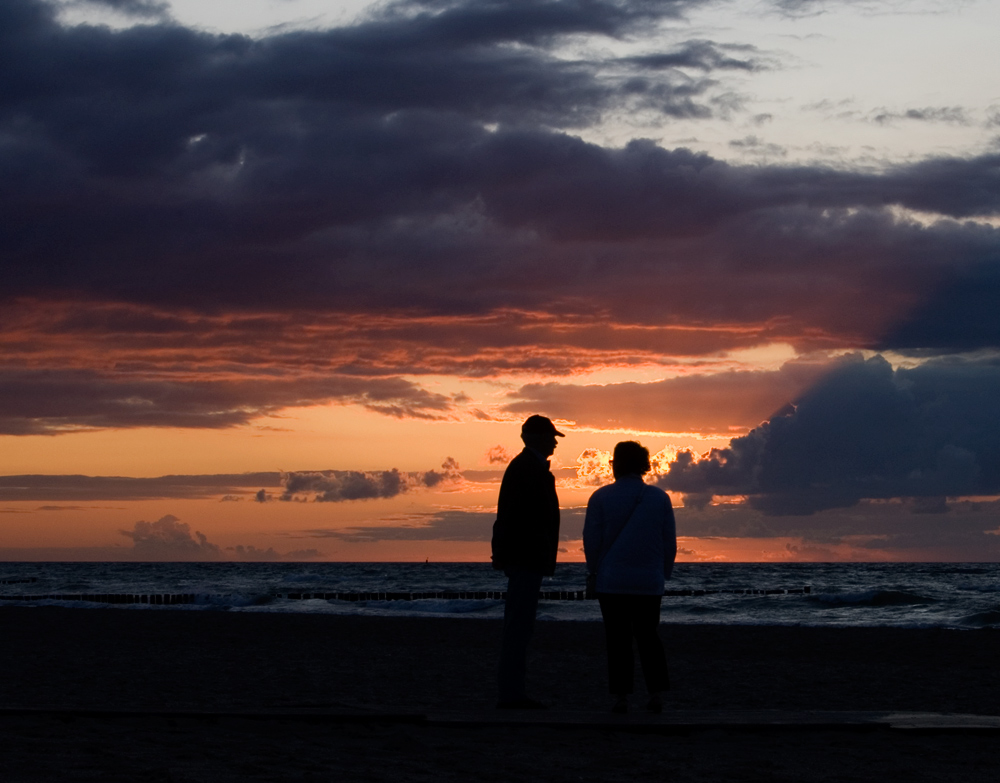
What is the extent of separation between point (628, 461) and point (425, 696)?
190 inches

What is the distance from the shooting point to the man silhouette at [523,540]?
7.74m

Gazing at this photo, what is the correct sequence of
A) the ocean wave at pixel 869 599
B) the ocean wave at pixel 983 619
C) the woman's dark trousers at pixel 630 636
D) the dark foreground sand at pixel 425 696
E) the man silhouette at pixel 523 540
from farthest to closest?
1. the ocean wave at pixel 869 599
2. the ocean wave at pixel 983 619
3. the man silhouette at pixel 523 540
4. the woman's dark trousers at pixel 630 636
5. the dark foreground sand at pixel 425 696

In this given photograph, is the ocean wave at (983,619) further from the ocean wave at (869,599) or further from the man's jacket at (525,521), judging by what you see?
the man's jacket at (525,521)

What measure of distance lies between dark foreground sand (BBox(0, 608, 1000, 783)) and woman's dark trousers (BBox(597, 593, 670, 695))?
755 millimetres

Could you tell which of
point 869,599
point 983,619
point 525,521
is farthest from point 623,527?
point 869,599

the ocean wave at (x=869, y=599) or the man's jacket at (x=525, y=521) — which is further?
the ocean wave at (x=869, y=599)

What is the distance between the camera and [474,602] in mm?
38906

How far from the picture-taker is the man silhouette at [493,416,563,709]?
25.4 feet

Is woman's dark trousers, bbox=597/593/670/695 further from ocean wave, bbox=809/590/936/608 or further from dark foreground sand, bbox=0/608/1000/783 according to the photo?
ocean wave, bbox=809/590/936/608

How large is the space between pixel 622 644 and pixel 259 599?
115 ft

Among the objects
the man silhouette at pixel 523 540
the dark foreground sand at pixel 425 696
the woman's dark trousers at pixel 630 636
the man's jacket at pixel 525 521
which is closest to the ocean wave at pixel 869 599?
the dark foreground sand at pixel 425 696

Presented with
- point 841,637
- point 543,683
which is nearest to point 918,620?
point 841,637

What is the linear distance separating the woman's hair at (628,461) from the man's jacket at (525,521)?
0.51 meters

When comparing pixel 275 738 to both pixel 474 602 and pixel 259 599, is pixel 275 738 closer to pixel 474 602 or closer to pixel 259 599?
pixel 474 602
